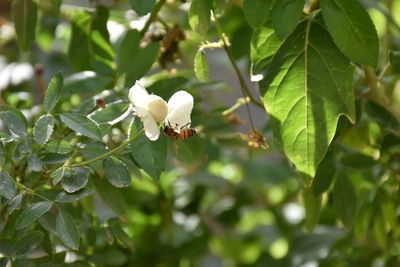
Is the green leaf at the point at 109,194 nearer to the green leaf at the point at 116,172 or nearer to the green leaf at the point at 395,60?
the green leaf at the point at 116,172

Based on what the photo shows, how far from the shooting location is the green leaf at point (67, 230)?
58 centimetres

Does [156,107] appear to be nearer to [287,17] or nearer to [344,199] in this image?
[287,17]

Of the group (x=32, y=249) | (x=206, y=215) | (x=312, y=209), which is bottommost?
(x=206, y=215)

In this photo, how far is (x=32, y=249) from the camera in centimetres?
61

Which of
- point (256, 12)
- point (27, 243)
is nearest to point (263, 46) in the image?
point (256, 12)

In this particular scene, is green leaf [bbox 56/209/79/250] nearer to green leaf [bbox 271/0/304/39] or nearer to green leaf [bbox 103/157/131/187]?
green leaf [bbox 103/157/131/187]

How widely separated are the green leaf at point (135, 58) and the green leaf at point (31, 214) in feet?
0.58

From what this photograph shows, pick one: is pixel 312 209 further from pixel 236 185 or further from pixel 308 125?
pixel 236 185

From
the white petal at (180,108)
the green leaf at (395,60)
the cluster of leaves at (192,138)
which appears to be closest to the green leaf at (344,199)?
the cluster of leaves at (192,138)

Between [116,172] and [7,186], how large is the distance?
85 millimetres

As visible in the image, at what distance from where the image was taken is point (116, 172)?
2.01 feet

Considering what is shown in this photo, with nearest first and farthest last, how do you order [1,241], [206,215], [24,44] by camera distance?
[1,241] < [24,44] < [206,215]

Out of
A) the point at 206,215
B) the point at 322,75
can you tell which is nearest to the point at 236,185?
the point at 206,215

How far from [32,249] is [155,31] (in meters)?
0.33
